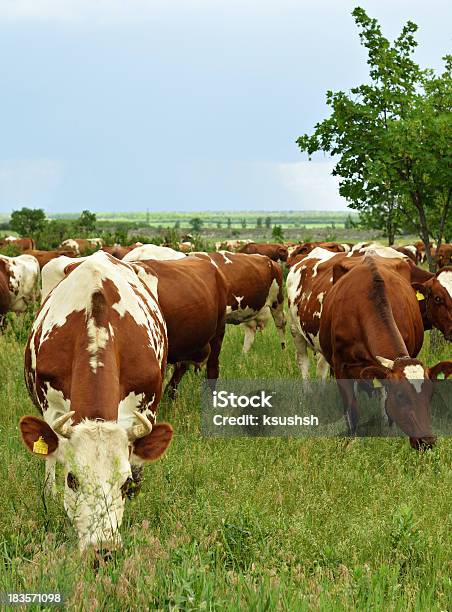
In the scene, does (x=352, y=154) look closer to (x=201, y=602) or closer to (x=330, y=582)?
(x=330, y=582)

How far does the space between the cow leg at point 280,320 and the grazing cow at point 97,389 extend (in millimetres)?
7945

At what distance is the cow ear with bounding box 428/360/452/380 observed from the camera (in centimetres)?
661

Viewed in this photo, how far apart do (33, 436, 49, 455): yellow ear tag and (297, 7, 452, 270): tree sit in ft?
28.7

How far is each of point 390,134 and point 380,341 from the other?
591 centimetres

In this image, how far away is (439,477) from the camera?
6.38m

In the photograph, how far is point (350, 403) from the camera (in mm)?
7820

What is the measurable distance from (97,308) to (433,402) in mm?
5457

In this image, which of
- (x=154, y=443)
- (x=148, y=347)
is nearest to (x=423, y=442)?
(x=148, y=347)

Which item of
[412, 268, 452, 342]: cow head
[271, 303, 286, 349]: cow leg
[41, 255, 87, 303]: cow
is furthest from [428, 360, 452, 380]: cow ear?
Answer: [271, 303, 286, 349]: cow leg

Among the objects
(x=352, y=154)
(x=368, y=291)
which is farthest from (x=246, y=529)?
(x=352, y=154)

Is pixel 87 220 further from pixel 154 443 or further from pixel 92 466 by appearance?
pixel 92 466

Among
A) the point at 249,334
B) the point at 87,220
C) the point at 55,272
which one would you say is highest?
the point at 55,272

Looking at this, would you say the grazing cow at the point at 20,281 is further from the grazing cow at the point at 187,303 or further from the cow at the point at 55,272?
the cow at the point at 55,272

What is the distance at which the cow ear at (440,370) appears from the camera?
661 centimetres
